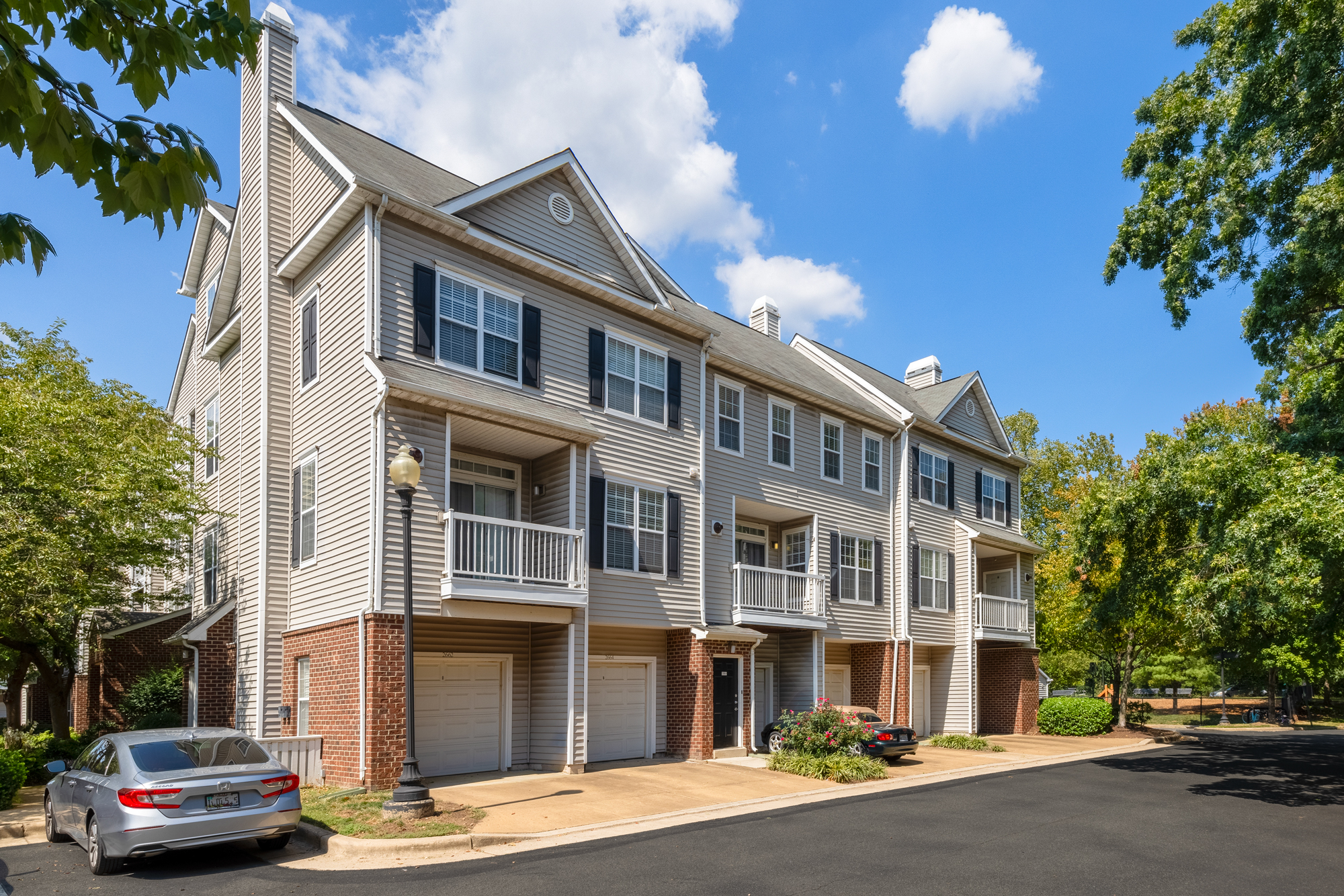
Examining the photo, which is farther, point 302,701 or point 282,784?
point 302,701

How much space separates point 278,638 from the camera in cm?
1672

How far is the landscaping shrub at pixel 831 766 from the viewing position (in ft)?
56.5

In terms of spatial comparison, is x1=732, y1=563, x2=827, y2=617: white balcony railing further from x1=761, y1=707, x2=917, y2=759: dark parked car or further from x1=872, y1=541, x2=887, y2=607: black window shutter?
x1=872, y1=541, x2=887, y2=607: black window shutter

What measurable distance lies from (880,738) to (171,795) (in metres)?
14.4

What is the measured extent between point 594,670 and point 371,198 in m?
9.79

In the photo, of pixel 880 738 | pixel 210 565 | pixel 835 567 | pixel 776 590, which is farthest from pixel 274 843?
pixel 835 567

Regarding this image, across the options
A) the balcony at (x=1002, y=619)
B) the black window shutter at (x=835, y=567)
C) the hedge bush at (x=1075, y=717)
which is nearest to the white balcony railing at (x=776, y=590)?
the black window shutter at (x=835, y=567)

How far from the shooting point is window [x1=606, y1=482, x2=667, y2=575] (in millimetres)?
17953

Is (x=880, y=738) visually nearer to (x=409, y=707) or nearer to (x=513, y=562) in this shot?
(x=513, y=562)

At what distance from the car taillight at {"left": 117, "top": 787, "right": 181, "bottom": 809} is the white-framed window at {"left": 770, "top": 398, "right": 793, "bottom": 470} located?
618 inches

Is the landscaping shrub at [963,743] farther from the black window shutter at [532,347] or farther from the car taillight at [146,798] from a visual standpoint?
the car taillight at [146,798]

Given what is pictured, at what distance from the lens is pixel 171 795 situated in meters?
9.30

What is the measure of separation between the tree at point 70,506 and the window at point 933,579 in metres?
18.9

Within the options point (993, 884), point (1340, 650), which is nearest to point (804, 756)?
point (993, 884)
